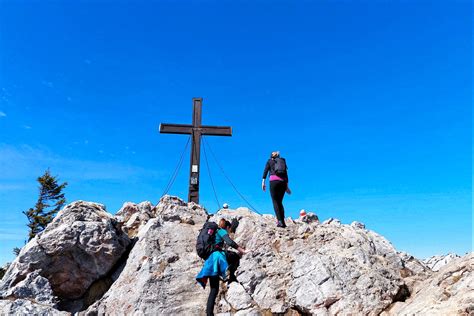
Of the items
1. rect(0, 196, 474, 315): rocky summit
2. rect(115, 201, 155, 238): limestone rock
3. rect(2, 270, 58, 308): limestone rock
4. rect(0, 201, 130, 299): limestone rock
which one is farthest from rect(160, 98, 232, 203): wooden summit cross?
rect(2, 270, 58, 308): limestone rock

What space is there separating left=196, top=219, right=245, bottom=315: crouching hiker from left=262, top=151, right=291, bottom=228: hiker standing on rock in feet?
8.22

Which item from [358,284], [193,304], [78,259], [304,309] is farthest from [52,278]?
[358,284]

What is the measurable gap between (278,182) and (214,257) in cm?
424

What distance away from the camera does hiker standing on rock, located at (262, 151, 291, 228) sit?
12.9 m

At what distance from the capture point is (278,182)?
12.8 meters

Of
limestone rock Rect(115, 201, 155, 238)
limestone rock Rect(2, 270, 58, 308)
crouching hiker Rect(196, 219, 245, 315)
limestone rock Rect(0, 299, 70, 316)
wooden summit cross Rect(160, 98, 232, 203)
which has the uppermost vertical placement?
wooden summit cross Rect(160, 98, 232, 203)

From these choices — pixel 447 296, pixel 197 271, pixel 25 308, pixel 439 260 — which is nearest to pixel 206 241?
pixel 197 271

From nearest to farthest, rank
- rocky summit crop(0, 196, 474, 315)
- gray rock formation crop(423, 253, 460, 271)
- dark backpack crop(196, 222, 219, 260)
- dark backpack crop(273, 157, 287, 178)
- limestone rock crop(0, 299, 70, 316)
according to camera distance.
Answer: rocky summit crop(0, 196, 474, 315) → limestone rock crop(0, 299, 70, 316) → dark backpack crop(196, 222, 219, 260) → dark backpack crop(273, 157, 287, 178) → gray rock formation crop(423, 253, 460, 271)

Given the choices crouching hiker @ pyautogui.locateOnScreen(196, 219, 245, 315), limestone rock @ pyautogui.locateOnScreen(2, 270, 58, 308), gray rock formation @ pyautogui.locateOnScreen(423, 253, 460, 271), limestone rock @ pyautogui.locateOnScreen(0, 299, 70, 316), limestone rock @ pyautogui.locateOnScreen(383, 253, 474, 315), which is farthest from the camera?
gray rock formation @ pyautogui.locateOnScreen(423, 253, 460, 271)

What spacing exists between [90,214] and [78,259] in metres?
1.90

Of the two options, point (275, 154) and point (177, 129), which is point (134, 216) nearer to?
point (177, 129)

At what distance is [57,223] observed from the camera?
1279 cm

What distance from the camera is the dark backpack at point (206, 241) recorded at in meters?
10.5

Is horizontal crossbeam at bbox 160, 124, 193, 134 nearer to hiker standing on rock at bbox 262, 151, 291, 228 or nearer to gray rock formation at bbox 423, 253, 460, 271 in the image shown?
hiker standing on rock at bbox 262, 151, 291, 228
